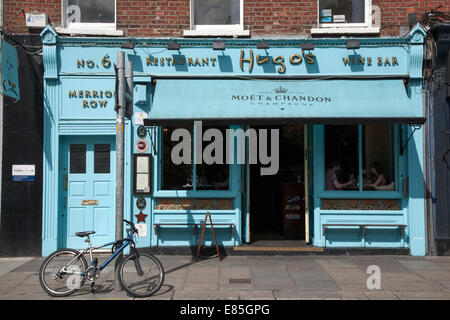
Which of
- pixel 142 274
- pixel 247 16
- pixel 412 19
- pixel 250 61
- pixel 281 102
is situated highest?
pixel 247 16

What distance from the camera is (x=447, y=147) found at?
8.71m

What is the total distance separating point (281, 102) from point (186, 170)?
8.30ft

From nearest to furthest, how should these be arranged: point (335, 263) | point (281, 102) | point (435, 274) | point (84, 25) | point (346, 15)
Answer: point (435, 274)
point (335, 263)
point (281, 102)
point (84, 25)
point (346, 15)

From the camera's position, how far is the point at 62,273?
237 inches

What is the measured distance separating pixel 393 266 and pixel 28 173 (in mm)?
7618

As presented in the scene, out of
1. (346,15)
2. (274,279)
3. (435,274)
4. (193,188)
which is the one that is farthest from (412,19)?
(274,279)

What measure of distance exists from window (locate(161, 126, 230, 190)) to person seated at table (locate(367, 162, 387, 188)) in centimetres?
315

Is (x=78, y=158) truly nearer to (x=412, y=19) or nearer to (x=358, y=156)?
(x=358, y=156)

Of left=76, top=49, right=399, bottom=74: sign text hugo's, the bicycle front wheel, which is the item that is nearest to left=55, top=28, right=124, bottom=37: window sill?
left=76, top=49, right=399, bottom=74: sign text hugo's

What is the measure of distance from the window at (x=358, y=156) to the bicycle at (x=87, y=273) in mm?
4495

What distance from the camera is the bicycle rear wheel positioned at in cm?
599

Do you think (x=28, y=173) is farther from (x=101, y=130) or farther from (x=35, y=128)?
(x=101, y=130)
